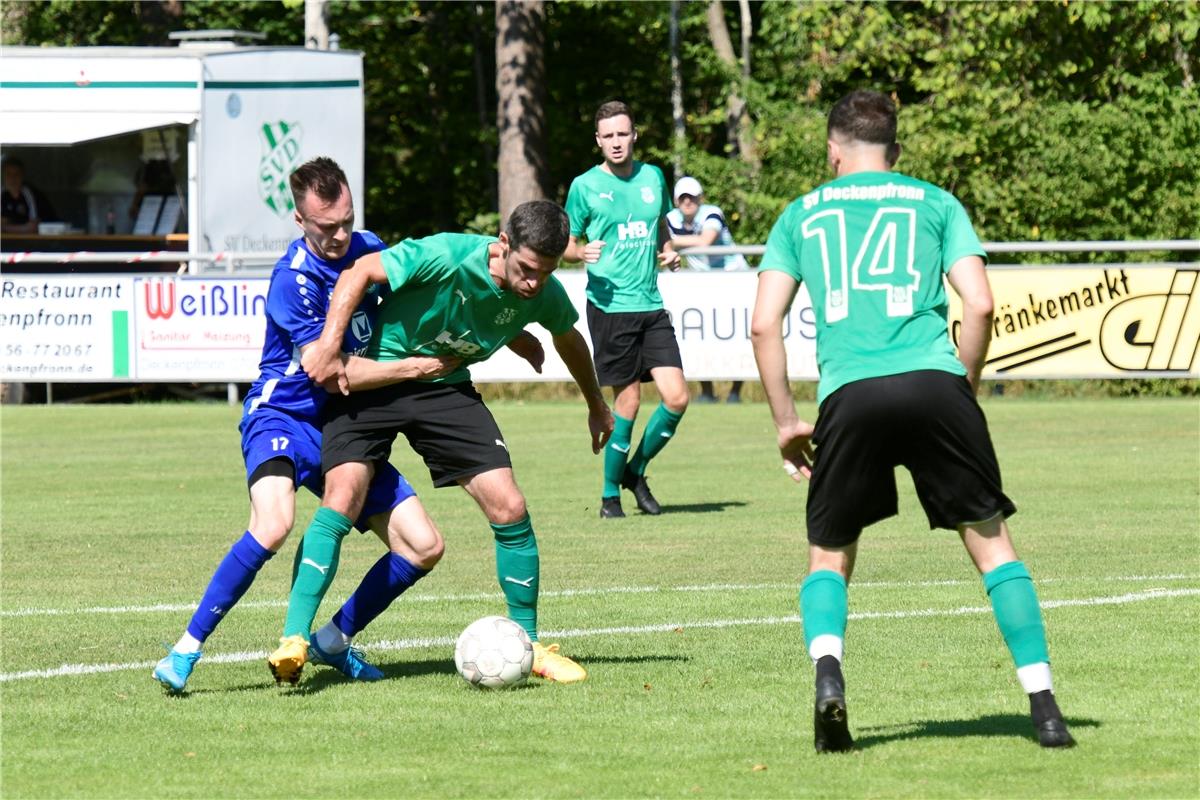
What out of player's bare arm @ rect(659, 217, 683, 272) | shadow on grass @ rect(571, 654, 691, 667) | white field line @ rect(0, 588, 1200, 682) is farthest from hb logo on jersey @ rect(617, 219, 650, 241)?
shadow on grass @ rect(571, 654, 691, 667)

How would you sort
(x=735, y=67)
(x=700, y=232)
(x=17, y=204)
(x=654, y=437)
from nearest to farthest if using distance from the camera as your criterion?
(x=654, y=437)
(x=700, y=232)
(x=17, y=204)
(x=735, y=67)

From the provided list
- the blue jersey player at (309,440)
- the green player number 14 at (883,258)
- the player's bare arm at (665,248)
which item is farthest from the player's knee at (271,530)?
the player's bare arm at (665,248)

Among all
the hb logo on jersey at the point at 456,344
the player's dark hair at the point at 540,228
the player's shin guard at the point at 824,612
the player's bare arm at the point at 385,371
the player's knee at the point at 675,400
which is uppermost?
the player's dark hair at the point at 540,228

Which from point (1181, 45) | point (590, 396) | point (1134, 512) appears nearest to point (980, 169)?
point (1181, 45)

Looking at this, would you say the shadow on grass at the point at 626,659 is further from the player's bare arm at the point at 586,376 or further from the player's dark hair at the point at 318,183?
the player's dark hair at the point at 318,183

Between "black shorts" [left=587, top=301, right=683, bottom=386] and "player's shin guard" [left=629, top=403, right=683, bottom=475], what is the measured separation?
1.00 feet

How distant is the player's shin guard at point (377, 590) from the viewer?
7059mm

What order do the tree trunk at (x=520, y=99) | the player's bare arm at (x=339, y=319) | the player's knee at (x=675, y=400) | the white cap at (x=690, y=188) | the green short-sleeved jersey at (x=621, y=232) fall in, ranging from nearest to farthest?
the player's bare arm at (x=339, y=319), the player's knee at (x=675, y=400), the green short-sleeved jersey at (x=621, y=232), the white cap at (x=690, y=188), the tree trunk at (x=520, y=99)

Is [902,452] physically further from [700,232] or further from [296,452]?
[700,232]

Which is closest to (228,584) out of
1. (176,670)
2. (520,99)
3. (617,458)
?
(176,670)

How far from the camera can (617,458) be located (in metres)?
12.1

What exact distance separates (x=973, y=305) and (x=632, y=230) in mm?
6743

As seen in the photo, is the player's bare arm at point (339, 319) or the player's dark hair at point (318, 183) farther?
the player's dark hair at point (318, 183)

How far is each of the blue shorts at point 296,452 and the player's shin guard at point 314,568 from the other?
0.71ft
